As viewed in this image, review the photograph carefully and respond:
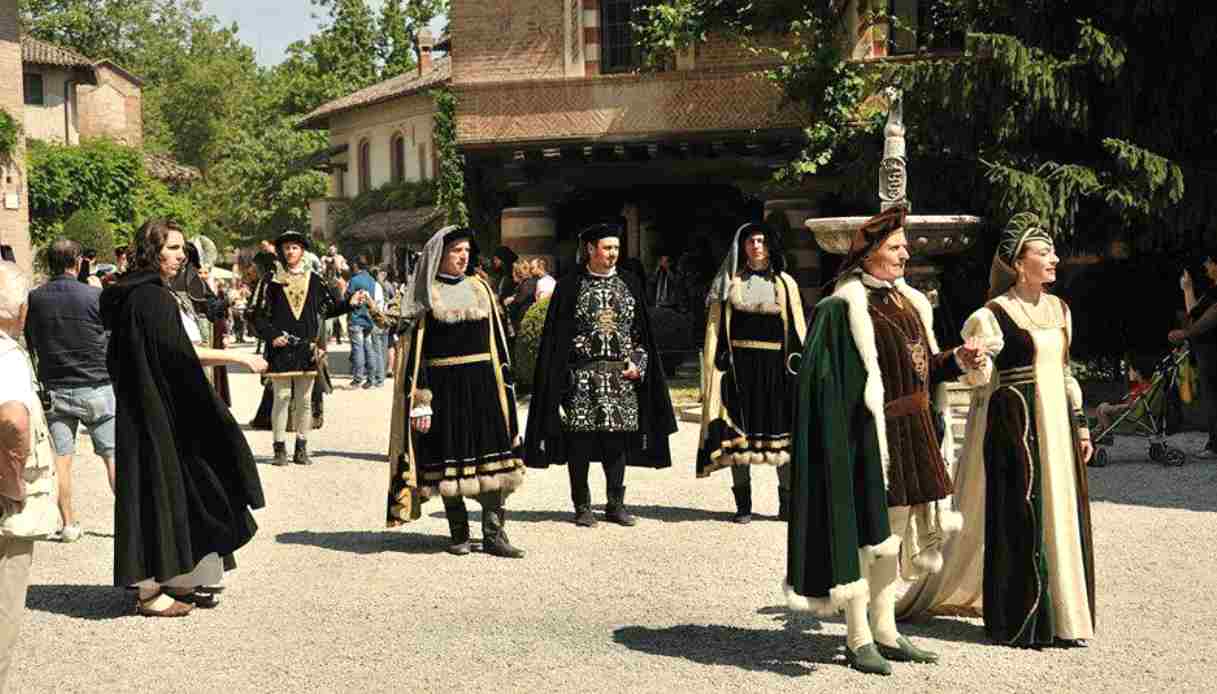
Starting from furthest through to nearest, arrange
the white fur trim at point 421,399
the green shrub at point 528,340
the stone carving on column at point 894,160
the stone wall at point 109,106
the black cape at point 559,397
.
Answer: the stone wall at point 109,106 < the green shrub at point 528,340 < the stone carving on column at point 894,160 < the black cape at point 559,397 < the white fur trim at point 421,399

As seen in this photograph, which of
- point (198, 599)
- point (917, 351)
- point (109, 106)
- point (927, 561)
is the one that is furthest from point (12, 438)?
point (109, 106)

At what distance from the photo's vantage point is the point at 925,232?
54.8 ft

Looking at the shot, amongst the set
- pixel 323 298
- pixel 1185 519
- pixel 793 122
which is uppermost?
pixel 793 122

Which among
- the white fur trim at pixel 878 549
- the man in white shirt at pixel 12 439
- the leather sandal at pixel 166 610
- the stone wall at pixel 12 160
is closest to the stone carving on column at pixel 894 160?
the leather sandal at pixel 166 610

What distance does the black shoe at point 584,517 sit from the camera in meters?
10.5

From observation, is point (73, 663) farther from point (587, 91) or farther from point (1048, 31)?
point (587, 91)

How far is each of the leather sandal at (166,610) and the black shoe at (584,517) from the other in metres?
3.05

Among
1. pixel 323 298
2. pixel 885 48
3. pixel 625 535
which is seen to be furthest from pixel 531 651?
pixel 885 48

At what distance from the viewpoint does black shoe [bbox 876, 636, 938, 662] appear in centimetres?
675

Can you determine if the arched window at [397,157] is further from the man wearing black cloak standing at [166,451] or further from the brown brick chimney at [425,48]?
the man wearing black cloak standing at [166,451]

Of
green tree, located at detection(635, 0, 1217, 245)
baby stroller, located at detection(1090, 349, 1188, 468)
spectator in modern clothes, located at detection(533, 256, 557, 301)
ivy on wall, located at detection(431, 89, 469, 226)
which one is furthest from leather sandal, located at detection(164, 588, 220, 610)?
ivy on wall, located at detection(431, 89, 469, 226)

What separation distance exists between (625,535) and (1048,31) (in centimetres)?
985

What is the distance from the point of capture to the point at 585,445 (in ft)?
34.4

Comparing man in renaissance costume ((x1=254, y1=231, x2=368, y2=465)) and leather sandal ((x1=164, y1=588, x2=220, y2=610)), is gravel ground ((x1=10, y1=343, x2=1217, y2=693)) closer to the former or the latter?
leather sandal ((x1=164, y1=588, x2=220, y2=610))
